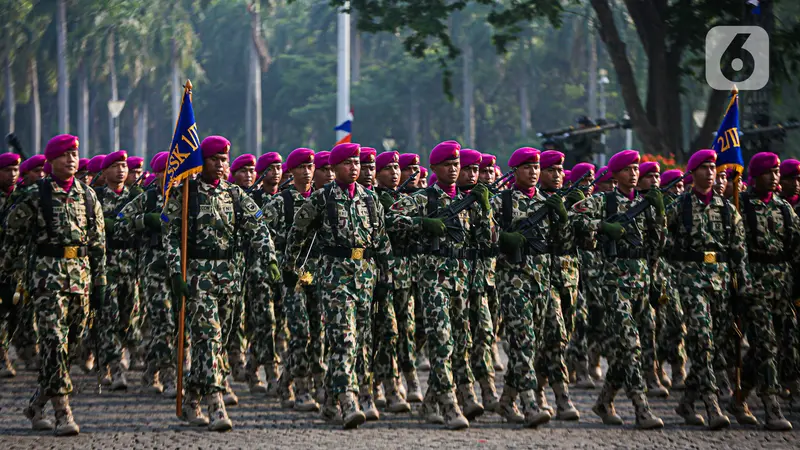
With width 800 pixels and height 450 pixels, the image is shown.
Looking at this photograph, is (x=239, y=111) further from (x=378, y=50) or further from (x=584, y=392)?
(x=584, y=392)

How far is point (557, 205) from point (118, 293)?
5.06 m

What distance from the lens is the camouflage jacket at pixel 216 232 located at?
31.8 feet

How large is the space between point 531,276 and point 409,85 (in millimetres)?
63217

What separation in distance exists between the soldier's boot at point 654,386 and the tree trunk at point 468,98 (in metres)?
58.3

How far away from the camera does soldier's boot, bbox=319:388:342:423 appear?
10.0 m

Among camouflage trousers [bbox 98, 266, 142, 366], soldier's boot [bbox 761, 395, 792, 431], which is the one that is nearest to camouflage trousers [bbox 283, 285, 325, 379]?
camouflage trousers [bbox 98, 266, 142, 366]

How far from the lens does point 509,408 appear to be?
1030cm

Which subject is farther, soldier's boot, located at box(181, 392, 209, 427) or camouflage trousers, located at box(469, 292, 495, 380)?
camouflage trousers, located at box(469, 292, 495, 380)

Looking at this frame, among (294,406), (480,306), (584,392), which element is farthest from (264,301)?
(584,392)

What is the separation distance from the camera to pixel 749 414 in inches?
409

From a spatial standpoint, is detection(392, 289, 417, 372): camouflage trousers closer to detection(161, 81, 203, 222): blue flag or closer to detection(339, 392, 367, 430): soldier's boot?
detection(339, 392, 367, 430): soldier's boot

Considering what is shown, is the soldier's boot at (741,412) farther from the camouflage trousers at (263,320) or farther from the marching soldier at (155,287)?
the marching soldier at (155,287)

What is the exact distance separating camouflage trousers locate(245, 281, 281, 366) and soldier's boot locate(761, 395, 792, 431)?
14.8 ft

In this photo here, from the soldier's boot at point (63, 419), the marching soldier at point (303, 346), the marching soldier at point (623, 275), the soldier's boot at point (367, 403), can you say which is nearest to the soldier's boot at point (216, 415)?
the soldier's boot at point (63, 419)
